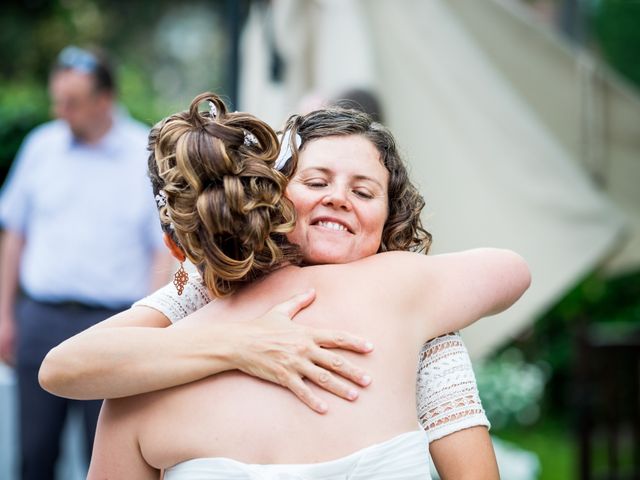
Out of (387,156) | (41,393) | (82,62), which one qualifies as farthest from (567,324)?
(387,156)

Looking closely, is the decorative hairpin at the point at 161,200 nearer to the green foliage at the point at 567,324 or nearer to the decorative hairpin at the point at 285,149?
the decorative hairpin at the point at 285,149

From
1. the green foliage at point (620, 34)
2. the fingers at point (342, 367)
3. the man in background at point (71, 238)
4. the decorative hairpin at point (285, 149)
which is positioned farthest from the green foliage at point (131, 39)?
the fingers at point (342, 367)

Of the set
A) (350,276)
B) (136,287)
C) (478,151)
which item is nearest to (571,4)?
(478,151)

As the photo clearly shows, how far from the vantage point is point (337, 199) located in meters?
1.86

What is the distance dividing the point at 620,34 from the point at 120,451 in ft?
30.5

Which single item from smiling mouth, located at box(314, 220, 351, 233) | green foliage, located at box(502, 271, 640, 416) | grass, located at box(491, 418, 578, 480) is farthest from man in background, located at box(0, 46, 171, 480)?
green foliage, located at box(502, 271, 640, 416)

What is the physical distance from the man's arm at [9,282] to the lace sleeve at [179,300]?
3057 mm

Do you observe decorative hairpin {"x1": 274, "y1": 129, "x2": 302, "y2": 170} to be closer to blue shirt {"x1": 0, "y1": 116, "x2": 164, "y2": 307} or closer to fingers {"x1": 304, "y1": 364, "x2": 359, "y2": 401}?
fingers {"x1": 304, "y1": 364, "x2": 359, "y2": 401}

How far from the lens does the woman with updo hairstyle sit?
5.39 ft

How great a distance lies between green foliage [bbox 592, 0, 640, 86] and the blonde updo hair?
28.2ft

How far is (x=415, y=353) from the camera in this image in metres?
1.77

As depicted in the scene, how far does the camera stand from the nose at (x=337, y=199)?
186cm

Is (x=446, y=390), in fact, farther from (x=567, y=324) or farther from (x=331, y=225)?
(x=567, y=324)

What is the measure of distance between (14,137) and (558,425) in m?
5.20
